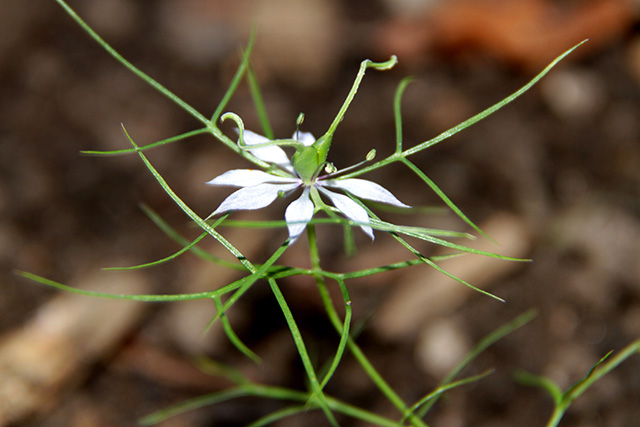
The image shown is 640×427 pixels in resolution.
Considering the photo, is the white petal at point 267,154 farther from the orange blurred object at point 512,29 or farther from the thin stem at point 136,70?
the orange blurred object at point 512,29

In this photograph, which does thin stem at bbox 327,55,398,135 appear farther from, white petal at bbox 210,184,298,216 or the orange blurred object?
the orange blurred object

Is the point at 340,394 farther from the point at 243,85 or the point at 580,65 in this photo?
the point at 580,65

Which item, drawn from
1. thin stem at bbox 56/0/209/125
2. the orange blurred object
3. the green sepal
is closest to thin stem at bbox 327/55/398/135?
the green sepal

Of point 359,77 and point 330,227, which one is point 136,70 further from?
point 330,227

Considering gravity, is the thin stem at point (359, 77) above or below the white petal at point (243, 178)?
above

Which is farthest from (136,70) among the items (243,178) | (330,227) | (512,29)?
(512,29)

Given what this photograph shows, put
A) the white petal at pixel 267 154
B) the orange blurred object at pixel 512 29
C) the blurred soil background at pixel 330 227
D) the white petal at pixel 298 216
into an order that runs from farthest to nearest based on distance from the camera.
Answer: the orange blurred object at pixel 512 29
the blurred soil background at pixel 330 227
the white petal at pixel 267 154
the white petal at pixel 298 216

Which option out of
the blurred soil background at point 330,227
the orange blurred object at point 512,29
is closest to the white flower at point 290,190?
the blurred soil background at point 330,227
